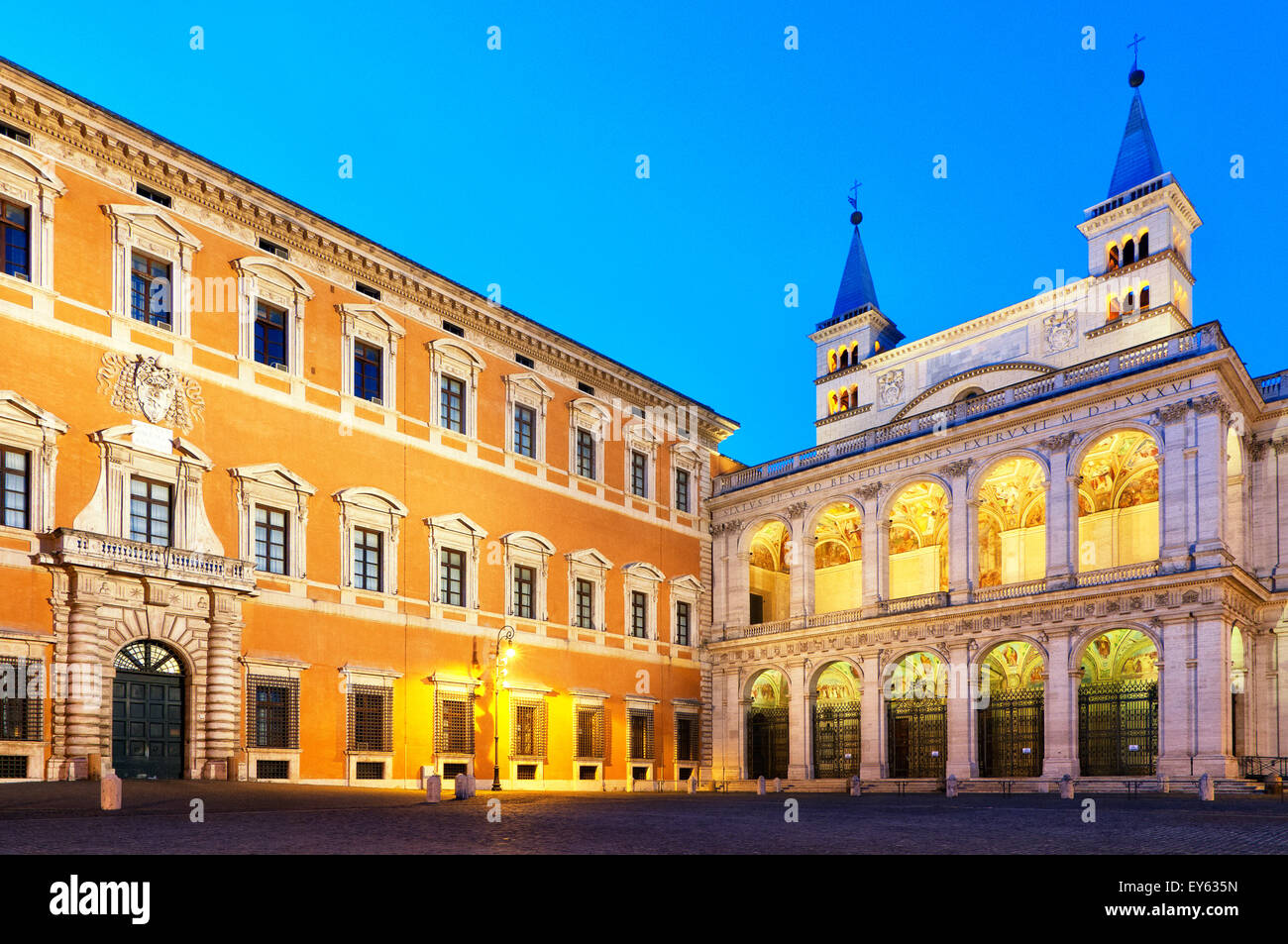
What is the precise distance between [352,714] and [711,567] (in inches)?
663

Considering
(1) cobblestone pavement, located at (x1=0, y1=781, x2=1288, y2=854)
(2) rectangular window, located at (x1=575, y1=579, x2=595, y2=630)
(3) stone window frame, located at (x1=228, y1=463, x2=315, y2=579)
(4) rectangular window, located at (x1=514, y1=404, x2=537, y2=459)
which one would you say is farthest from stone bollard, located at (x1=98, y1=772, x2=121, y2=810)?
(2) rectangular window, located at (x1=575, y1=579, x2=595, y2=630)

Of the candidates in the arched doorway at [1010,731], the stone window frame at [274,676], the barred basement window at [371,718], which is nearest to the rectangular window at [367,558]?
the barred basement window at [371,718]

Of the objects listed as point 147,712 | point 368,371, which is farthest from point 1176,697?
point 147,712

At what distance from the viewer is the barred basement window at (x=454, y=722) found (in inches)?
1091

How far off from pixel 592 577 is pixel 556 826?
20104 mm

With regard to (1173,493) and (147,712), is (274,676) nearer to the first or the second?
(147,712)

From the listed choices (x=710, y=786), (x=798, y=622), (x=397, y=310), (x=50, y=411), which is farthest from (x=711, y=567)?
(x=50, y=411)

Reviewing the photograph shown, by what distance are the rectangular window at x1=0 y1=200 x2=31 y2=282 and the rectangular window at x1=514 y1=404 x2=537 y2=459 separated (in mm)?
13888

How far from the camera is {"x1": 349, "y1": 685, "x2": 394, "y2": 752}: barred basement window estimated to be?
25562mm

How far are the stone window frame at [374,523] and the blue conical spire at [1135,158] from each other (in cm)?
3692

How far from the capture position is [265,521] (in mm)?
24734

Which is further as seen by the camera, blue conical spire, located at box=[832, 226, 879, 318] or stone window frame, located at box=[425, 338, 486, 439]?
blue conical spire, located at box=[832, 226, 879, 318]

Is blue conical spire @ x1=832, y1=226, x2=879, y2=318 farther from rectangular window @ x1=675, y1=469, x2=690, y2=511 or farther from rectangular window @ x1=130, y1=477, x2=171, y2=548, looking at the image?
rectangular window @ x1=130, y1=477, x2=171, y2=548

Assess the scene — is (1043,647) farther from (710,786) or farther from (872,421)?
(872,421)
